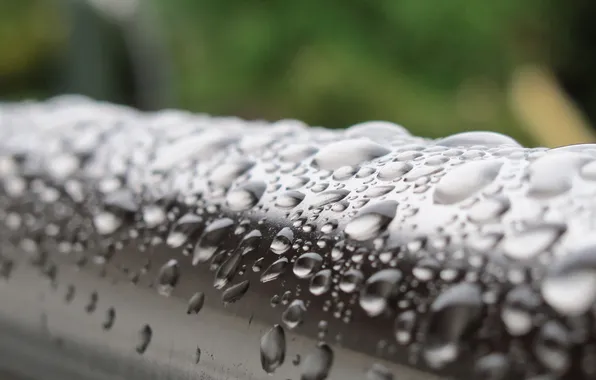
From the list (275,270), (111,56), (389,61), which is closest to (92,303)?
(275,270)

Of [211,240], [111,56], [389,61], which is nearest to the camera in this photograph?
[211,240]

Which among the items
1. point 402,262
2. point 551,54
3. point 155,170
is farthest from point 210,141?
point 551,54

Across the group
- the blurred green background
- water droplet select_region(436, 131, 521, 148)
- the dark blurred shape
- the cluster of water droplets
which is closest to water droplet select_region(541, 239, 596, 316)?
the cluster of water droplets

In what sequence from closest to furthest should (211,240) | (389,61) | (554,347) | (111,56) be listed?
1. (554,347)
2. (211,240)
3. (389,61)
4. (111,56)

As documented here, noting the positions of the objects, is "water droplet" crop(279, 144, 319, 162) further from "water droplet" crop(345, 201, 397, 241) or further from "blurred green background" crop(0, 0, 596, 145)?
"blurred green background" crop(0, 0, 596, 145)

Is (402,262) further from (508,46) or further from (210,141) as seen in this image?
(508,46)

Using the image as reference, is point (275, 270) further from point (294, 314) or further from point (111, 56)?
point (111, 56)
